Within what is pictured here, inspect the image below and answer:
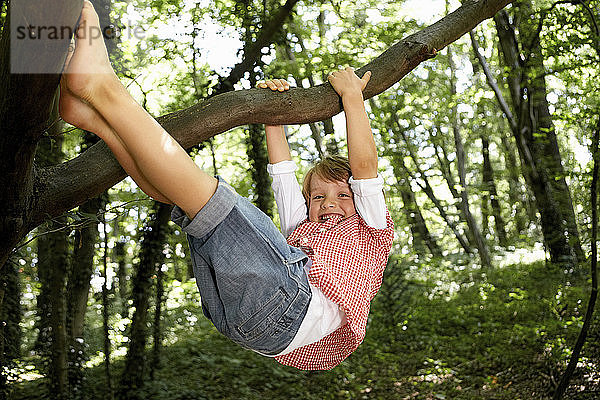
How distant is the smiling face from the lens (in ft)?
7.80

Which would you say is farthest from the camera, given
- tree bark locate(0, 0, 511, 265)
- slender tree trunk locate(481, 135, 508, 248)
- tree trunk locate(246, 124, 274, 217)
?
slender tree trunk locate(481, 135, 508, 248)

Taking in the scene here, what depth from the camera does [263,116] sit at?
201 centimetres

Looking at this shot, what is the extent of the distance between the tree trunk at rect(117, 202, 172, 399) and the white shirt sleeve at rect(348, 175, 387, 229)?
3.46 meters

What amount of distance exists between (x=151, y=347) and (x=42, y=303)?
128 centimetres

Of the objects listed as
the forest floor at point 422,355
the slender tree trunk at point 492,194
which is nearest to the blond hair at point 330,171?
the forest floor at point 422,355

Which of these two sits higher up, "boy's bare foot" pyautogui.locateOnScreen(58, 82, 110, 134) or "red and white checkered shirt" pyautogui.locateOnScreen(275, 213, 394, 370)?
"boy's bare foot" pyautogui.locateOnScreen(58, 82, 110, 134)

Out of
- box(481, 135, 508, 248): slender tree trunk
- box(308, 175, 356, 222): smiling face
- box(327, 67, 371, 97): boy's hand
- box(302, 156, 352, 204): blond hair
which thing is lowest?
box(308, 175, 356, 222): smiling face

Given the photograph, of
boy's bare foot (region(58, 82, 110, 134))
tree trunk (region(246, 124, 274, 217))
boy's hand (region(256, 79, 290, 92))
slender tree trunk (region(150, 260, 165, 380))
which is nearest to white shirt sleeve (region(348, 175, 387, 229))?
boy's hand (region(256, 79, 290, 92))

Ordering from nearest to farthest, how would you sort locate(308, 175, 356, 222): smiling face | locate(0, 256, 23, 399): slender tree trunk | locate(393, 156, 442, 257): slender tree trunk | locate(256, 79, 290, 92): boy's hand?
locate(256, 79, 290, 92): boy's hand
locate(308, 175, 356, 222): smiling face
locate(0, 256, 23, 399): slender tree trunk
locate(393, 156, 442, 257): slender tree trunk

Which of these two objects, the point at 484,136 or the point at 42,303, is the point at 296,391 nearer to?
the point at 42,303

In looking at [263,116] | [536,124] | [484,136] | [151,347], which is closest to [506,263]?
[536,124]

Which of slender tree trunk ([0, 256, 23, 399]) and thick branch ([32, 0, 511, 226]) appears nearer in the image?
thick branch ([32, 0, 511, 226])

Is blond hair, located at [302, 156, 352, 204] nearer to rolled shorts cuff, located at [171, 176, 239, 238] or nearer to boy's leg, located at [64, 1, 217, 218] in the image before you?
rolled shorts cuff, located at [171, 176, 239, 238]

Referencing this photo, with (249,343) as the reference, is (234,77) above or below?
above
